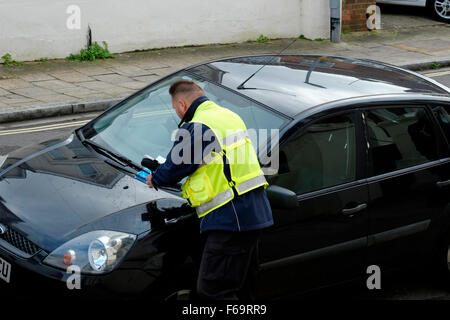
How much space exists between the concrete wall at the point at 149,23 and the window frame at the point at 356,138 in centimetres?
849

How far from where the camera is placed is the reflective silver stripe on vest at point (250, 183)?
3764 millimetres

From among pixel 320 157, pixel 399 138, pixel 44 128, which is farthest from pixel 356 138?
pixel 44 128

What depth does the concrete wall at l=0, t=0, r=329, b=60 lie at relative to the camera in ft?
38.7

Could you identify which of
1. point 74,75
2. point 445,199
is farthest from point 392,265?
point 74,75

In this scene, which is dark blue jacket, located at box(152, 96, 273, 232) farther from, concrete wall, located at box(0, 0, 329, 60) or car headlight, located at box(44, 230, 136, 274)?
concrete wall, located at box(0, 0, 329, 60)

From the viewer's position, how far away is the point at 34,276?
3799 millimetres

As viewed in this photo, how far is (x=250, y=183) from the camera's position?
3783 millimetres

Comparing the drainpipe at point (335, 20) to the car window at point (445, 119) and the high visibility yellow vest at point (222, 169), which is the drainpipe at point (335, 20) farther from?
the high visibility yellow vest at point (222, 169)

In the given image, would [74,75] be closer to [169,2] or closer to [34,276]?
[169,2]

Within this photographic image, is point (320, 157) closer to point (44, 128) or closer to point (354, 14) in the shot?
point (44, 128)

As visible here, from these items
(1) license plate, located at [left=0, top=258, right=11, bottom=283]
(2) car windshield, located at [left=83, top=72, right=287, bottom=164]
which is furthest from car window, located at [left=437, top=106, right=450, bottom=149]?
(1) license plate, located at [left=0, top=258, right=11, bottom=283]

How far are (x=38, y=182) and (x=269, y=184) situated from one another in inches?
56.0

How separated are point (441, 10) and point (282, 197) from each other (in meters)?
13.7

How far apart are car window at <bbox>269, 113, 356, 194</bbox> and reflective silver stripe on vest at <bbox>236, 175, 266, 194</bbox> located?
0.38 m
